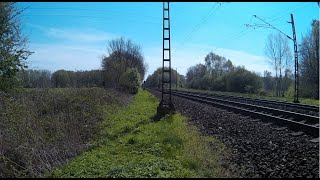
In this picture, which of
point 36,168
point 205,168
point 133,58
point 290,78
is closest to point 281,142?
point 205,168

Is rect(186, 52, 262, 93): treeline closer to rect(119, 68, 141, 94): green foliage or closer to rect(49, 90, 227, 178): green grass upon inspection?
rect(119, 68, 141, 94): green foliage

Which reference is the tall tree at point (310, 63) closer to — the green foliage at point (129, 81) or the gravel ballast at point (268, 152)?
the green foliage at point (129, 81)

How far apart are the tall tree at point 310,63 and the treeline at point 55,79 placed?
30595 mm

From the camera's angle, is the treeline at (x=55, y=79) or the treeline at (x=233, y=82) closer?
the treeline at (x=55, y=79)

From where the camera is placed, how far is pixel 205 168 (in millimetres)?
7508

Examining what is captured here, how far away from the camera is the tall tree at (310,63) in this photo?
48.4 meters

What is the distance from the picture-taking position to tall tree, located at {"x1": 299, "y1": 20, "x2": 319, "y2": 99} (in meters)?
48.4

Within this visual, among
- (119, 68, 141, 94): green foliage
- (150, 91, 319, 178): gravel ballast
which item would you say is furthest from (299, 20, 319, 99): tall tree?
(150, 91, 319, 178): gravel ballast

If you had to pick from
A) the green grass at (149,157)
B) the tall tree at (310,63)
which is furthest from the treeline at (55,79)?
the tall tree at (310,63)

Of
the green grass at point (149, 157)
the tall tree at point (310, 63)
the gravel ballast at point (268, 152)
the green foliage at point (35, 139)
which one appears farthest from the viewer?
the tall tree at point (310, 63)

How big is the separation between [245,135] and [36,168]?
745 cm

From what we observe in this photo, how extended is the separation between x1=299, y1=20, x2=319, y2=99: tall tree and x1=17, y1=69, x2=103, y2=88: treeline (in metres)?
30.6

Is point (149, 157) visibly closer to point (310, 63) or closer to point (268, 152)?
point (268, 152)

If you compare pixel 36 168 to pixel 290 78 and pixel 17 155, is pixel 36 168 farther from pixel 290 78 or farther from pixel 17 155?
pixel 290 78
